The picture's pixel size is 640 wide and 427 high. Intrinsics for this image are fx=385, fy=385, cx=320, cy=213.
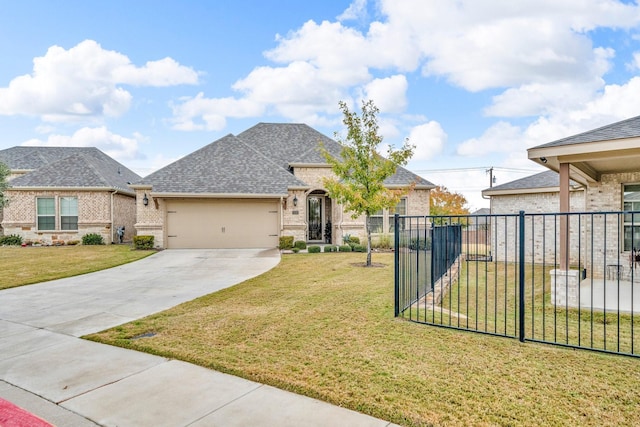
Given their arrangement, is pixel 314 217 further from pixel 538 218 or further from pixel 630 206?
pixel 630 206

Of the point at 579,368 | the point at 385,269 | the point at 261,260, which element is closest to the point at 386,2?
the point at 385,269

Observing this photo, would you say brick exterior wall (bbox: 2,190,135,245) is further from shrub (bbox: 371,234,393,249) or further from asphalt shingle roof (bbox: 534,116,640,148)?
asphalt shingle roof (bbox: 534,116,640,148)

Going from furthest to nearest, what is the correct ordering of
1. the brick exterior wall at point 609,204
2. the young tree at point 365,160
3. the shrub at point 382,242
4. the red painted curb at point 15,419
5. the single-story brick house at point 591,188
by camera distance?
1. the shrub at point 382,242
2. the young tree at point 365,160
3. the brick exterior wall at point 609,204
4. the single-story brick house at point 591,188
5. the red painted curb at point 15,419

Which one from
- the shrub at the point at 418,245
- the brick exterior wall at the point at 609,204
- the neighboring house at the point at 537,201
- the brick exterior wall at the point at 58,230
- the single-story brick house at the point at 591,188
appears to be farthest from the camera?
the brick exterior wall at the point at 58,230

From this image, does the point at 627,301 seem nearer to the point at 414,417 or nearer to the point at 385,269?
the point at 385,269

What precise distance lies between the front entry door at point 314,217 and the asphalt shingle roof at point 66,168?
10.4 m

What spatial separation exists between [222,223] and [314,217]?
5112 mm

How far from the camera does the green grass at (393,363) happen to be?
10.5 ft

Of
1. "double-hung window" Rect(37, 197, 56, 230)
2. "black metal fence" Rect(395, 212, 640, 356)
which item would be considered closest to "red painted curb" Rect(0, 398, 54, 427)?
"black metal fence" Rect(395, 212, 640, 356)

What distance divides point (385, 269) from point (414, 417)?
8981mm

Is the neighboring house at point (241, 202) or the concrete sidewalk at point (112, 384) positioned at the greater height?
the neighboring house at point (241, 202)

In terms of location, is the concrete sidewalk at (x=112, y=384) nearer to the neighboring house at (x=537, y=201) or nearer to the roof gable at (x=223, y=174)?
the roof gable at (x=223, y=174)

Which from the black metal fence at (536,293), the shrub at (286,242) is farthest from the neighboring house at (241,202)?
the black metal fence at (536,293)

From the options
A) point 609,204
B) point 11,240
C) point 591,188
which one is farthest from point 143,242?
point 609,204
